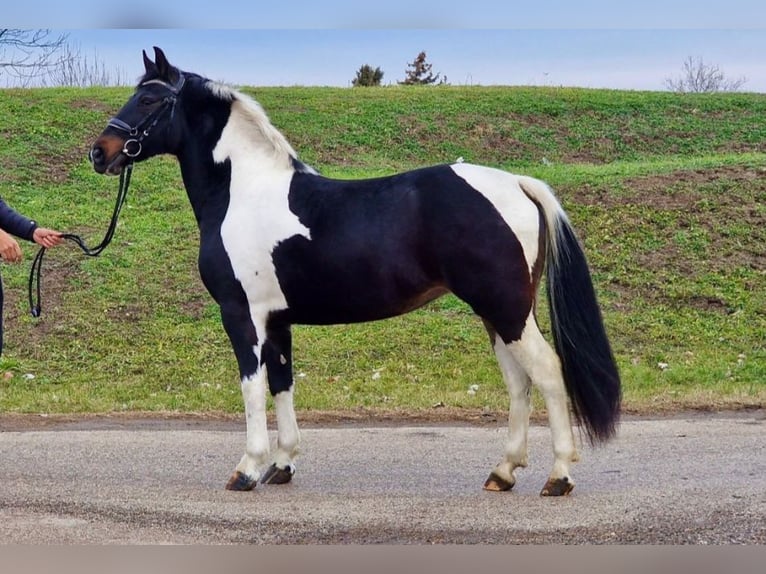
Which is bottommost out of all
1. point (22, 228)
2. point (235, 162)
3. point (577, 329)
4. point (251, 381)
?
point (251, 381)

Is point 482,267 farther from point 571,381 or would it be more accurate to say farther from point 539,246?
point 571,381

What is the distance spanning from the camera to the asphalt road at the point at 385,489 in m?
5.17

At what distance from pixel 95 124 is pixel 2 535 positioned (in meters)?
15.0

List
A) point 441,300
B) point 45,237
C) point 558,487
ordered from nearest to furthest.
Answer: point 558,487 → point 45,237 → point 441,300

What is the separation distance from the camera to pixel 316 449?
304 inches

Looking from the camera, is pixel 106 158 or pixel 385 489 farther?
pixel 106 158

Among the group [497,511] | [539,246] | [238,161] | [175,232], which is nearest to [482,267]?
[539,246]

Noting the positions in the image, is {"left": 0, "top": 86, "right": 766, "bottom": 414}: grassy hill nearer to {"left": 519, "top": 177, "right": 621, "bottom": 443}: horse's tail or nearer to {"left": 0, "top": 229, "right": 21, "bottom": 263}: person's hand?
{"left": 519, "top": 177, "right": 621, "bottom": 443}: horse's tail

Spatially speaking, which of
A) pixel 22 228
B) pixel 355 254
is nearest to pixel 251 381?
pixel 355 254

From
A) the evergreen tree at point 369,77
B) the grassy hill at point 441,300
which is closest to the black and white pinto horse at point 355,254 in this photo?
the grassy hill at point 441,300

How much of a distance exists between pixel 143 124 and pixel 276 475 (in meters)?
2.28

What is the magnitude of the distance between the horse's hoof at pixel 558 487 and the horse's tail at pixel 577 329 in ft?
0.89

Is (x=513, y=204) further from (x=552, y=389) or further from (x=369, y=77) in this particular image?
(x=369, y=77)

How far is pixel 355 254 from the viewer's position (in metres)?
5.98
